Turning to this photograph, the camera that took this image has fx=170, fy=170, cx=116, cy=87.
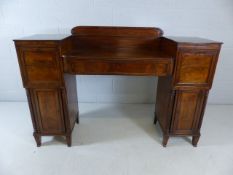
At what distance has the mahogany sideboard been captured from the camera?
134 centimetres

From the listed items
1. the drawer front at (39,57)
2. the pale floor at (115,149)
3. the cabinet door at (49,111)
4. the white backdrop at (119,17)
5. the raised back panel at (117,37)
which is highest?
the white backdrop at (119,17)

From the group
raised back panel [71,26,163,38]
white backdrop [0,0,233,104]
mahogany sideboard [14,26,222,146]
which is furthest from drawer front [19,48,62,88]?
white backdrop [0,0,233,104]

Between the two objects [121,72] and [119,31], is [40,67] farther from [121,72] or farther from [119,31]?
[119,31]

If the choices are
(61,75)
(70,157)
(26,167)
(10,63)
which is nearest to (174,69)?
(61,75)

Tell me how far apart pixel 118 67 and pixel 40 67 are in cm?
64

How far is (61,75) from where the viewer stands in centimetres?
141

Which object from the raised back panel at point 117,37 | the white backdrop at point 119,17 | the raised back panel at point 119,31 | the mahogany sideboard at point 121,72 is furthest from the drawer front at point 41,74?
the white backdrop at point 119,17

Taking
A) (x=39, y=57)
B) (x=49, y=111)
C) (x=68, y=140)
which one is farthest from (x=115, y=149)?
(x=39, y=57)

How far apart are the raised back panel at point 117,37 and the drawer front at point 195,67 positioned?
546 millimetres

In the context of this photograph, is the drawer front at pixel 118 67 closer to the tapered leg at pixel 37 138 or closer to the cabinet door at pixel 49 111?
the cabinet door at pixel 49 111

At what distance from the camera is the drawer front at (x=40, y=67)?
1.34m

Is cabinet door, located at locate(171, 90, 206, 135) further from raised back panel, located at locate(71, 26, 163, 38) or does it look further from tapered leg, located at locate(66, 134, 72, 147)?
tapered leg, located at locate(66, 134, 72, 147)

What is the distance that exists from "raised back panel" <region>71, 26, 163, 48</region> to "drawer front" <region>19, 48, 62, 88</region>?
541 mm

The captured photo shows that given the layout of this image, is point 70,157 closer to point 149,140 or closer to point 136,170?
point 136,170
